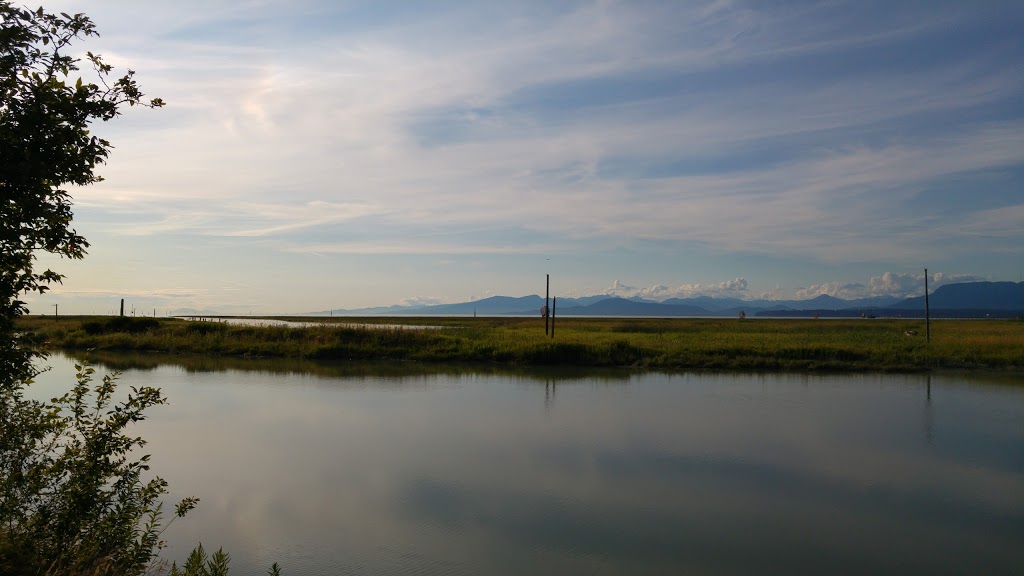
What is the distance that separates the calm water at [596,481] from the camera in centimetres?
657

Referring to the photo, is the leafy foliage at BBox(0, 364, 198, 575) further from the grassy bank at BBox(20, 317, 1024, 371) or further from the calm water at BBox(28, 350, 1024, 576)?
the grassy bank at BBox(20, 317, 1024, 371)

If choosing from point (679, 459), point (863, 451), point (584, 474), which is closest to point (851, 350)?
point (863, 451)

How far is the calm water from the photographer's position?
6574 mm

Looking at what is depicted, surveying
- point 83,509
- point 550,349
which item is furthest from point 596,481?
point 550,349

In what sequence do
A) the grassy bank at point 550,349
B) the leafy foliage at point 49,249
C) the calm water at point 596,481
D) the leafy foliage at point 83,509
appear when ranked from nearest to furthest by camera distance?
the leafy foliage at point 49,249, the leafy foliage at point 83,509, the calm water at point 596,481, the grassy bank at point 550,349

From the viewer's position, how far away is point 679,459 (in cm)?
1030

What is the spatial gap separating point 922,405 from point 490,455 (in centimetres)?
1125

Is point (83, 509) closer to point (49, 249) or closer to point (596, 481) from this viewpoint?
point (49, 249)

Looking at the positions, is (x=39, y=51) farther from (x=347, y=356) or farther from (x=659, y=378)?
(x=347, y=356)

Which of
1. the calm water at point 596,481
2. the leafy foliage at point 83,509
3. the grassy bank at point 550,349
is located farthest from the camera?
the grassy bank at point 550,349

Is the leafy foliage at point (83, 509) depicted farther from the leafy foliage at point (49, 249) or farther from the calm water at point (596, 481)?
the calm water at point (596, 481)

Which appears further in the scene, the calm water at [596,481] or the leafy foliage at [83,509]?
the calm water at [596,481]

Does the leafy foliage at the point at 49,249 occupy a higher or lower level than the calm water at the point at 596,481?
higher

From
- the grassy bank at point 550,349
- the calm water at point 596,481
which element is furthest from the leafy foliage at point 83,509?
the grassy bank at point 550,349
